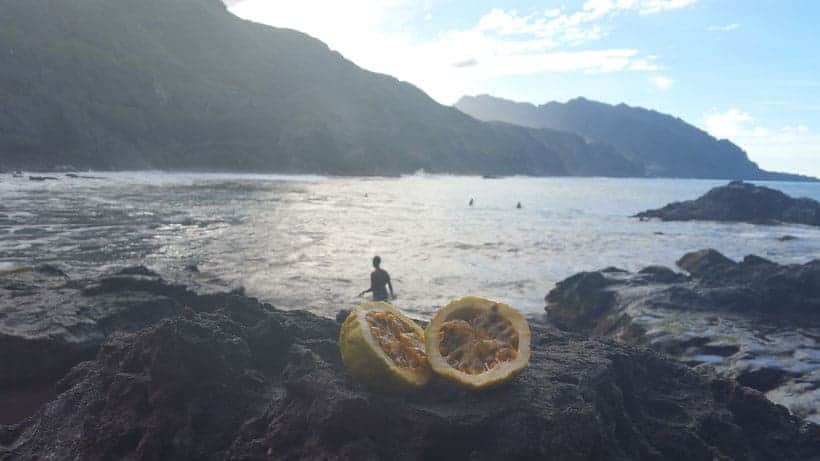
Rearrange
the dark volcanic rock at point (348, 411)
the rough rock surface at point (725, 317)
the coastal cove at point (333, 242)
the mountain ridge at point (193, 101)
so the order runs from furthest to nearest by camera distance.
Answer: the mountain ridge at point (193, 101), the coastal cove at point (333, 242), the rough rock surface at point (725, 317), the dark volcanic rock at point (348, 411)

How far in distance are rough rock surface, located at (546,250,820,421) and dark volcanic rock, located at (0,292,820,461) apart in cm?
318

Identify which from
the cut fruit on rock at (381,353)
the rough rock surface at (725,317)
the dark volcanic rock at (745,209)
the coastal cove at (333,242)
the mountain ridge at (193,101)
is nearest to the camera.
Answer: the cut fruit on rock at (381,353)

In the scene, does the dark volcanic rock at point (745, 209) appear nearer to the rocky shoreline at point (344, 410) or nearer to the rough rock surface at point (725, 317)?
the rough rock surface at point (725, 317)

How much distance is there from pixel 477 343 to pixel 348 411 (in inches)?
35.9

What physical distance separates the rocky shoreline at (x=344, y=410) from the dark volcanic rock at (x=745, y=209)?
43728 millimetres

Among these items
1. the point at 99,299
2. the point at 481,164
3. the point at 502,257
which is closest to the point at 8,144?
the point at 502,257

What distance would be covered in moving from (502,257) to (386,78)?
155121 mm

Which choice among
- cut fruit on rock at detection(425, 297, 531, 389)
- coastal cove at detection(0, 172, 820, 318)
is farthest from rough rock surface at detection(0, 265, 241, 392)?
cut fruit on rock at detection(425, 297, 531, 389)

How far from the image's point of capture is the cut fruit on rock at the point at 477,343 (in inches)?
132

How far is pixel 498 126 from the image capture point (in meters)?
189

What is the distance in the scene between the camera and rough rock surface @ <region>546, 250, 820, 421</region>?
25.1 ft

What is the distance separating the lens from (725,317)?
10.2 m

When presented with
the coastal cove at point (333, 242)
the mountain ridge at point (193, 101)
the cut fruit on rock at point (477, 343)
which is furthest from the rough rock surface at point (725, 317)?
the mountain ridge at point (193, 101)

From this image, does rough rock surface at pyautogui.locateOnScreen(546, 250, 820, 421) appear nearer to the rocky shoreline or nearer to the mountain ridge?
the rocky shoreline
